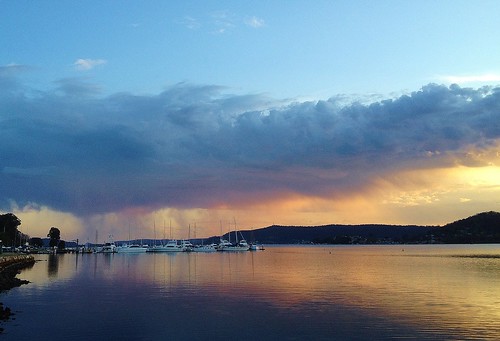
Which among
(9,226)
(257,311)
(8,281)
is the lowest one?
(257,311)

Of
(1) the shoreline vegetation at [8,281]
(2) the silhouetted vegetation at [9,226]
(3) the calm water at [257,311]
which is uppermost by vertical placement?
(2) the silhouetted vegetation at [9,226]

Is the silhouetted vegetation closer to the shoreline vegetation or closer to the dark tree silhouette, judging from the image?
the dark tree silhouette

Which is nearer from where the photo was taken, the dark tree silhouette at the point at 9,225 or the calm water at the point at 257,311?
the calm water at the point at 257,311

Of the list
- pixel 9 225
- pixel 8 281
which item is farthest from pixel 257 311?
pixel 9 225

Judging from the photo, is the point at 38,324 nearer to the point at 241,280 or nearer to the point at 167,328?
the point at 167,328

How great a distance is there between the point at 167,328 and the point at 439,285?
43.1 meters

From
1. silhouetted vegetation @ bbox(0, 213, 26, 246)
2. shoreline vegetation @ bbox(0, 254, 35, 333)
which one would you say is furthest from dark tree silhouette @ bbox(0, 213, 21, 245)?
shoreline vegetation @ bbox(0, 254, 35, 333)

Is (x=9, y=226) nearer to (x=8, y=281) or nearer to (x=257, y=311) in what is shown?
(x=8, y=281)

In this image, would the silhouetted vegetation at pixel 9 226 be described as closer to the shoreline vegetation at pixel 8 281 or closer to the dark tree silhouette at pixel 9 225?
the dark tree silhouette at pixel 9 225

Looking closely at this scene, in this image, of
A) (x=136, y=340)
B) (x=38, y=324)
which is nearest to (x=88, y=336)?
(x=136, y=340)

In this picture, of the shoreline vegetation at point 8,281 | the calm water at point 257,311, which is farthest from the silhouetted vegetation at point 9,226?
the calm water at point 257,311

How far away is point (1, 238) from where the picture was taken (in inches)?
Result: 6378

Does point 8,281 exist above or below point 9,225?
below

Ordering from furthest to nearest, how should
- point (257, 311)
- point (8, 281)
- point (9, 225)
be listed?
point (9, 225) < point (8, 281) < point (257, 311)
